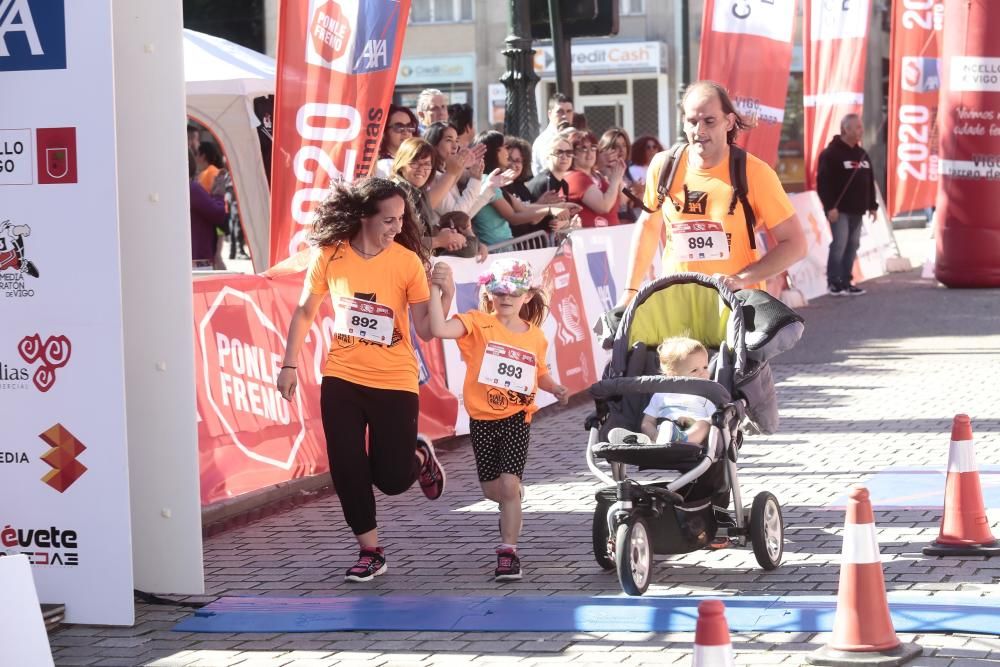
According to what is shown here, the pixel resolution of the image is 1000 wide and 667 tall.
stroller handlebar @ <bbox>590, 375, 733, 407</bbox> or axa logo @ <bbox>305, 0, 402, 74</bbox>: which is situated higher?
axa logo @ <bbox>305, 0, 402, 74</bbox>

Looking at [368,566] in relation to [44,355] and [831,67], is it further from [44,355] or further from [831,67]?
[831,67]

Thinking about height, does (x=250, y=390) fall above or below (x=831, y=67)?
below

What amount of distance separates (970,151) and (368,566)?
15085 mm

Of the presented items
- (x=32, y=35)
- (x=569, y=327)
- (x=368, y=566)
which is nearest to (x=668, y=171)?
(x=368, y=566)

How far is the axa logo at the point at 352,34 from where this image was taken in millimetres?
9531

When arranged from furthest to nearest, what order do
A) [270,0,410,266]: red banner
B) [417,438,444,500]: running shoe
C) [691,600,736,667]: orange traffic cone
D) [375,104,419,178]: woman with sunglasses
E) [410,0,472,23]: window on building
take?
[410,0,472,23]: window on building
[375,104,419,178]: woman with sunglasses
[270,0,410,266]: red banner
[417,438,444,500]: running shoe
[691,600,736,667]: orange traffic cone

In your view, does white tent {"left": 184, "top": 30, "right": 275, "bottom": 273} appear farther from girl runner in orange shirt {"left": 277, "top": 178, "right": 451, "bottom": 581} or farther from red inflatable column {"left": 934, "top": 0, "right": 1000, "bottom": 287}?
red inflatable column {"left": 934, "top": 0, "right": 1000, "bottom": 287}

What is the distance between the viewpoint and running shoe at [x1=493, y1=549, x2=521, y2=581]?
723cm

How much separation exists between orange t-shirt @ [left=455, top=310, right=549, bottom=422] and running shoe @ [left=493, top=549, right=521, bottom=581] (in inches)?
23.8

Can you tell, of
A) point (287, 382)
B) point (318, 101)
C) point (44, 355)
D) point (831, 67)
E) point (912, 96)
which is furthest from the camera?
point (912, 96)

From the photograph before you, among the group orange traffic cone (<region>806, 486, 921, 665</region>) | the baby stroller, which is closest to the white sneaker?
the baby stroller

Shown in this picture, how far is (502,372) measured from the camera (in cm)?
733

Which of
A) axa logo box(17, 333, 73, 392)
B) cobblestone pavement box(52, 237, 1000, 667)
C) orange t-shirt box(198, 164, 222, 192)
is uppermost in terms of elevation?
orange t-shirt box(198, 164, 222, 192)

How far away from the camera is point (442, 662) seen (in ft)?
19.5
